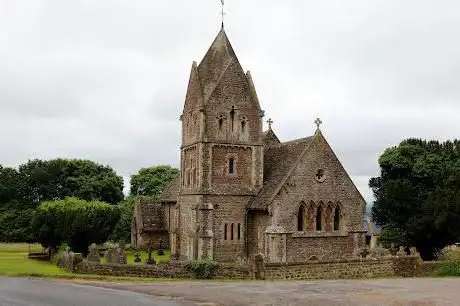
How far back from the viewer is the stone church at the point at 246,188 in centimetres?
3769

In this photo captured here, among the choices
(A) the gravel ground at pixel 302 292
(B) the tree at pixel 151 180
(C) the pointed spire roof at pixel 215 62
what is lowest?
(A) the gravel ground at pixel 302 292

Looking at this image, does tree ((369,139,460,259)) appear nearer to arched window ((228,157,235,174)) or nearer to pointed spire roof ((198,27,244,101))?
arched window ((228,157,235,174))

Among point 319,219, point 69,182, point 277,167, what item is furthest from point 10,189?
point 319,219

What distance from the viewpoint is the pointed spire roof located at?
133ft

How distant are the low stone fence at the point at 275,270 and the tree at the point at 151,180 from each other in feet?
176

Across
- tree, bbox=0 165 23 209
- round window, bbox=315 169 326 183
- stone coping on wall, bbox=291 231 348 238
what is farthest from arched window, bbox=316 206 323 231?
tree, bbox=0 165 23 209

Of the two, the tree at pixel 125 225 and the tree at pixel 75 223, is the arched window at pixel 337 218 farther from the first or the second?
the tree at pixel 125 225

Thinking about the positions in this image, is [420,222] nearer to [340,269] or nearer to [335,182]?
[335,182]

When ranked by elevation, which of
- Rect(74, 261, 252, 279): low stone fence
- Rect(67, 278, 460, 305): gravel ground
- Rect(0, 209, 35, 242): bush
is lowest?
Rect(67, 278, 460, 305): gravel ground

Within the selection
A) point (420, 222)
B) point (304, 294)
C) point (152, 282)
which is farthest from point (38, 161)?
point (304, 294)

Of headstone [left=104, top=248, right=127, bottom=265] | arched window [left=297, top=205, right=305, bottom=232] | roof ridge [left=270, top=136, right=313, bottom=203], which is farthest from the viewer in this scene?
arched window [left=297, top=205, right=305, bottom=232]

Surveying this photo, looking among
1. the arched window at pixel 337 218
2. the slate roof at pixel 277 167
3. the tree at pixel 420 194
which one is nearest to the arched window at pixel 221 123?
the slate roof at pixel 277 167

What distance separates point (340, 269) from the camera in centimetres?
3092

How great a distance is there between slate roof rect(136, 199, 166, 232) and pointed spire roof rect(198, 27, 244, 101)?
64.8 ft
